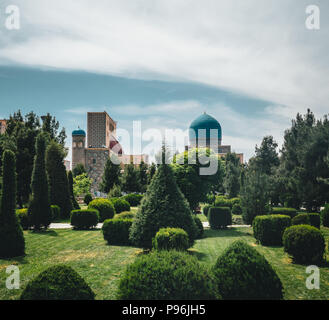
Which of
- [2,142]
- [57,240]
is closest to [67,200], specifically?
[2,142]

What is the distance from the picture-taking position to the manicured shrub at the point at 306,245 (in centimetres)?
967

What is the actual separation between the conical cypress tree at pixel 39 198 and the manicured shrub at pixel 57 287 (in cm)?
1373

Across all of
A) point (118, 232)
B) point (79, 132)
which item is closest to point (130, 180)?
point (79, 132)

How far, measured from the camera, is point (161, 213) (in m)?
10.3

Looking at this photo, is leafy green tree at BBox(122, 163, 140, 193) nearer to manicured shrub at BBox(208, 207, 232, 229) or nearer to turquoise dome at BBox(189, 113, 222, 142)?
turquoise dome at BBox(189, 113, 222, 142)

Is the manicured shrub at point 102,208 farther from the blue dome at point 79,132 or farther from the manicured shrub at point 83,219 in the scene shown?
the blue dome at point 79,132

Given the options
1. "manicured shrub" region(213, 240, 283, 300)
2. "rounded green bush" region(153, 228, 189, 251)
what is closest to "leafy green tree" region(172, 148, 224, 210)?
"rounded green bush" region(153, 228, 189, 251)

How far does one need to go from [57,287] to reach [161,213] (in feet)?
19.8

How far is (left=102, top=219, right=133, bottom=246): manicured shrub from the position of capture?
13492mm

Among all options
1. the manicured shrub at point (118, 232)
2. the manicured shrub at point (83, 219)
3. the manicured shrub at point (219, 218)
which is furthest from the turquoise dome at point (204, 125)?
the manicured shrub at point (118, 232)

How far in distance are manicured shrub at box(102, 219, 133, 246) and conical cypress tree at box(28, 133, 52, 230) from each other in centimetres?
581

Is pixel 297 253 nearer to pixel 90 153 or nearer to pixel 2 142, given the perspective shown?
pixel 2 142

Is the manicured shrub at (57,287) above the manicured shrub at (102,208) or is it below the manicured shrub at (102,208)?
above

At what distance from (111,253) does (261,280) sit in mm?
7428
